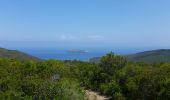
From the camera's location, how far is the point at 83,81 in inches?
1951

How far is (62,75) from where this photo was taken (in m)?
35.6

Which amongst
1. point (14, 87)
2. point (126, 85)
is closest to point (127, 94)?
point (126, 85)

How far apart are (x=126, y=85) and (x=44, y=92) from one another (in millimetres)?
13521

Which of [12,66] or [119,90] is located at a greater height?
[12,66]

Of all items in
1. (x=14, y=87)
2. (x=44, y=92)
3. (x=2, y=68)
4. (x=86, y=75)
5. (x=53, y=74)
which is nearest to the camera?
(x=44, y=92)

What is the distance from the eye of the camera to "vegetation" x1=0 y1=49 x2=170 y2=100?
2928 centimetres

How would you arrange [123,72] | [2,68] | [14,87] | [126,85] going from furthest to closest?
1. [123,72]
2. [126,85]
3. [2,68]
4. [14,87]

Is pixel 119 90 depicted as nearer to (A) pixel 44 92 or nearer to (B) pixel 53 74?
(B) pixel 53 74

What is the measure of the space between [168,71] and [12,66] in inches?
668

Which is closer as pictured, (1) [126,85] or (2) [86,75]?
(1) [126,85]

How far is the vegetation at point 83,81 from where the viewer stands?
29.3 m

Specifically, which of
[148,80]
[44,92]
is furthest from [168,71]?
[44,92]

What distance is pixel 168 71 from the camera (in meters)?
36.2

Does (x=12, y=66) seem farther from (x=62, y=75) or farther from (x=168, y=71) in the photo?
(x=168, y=71)
